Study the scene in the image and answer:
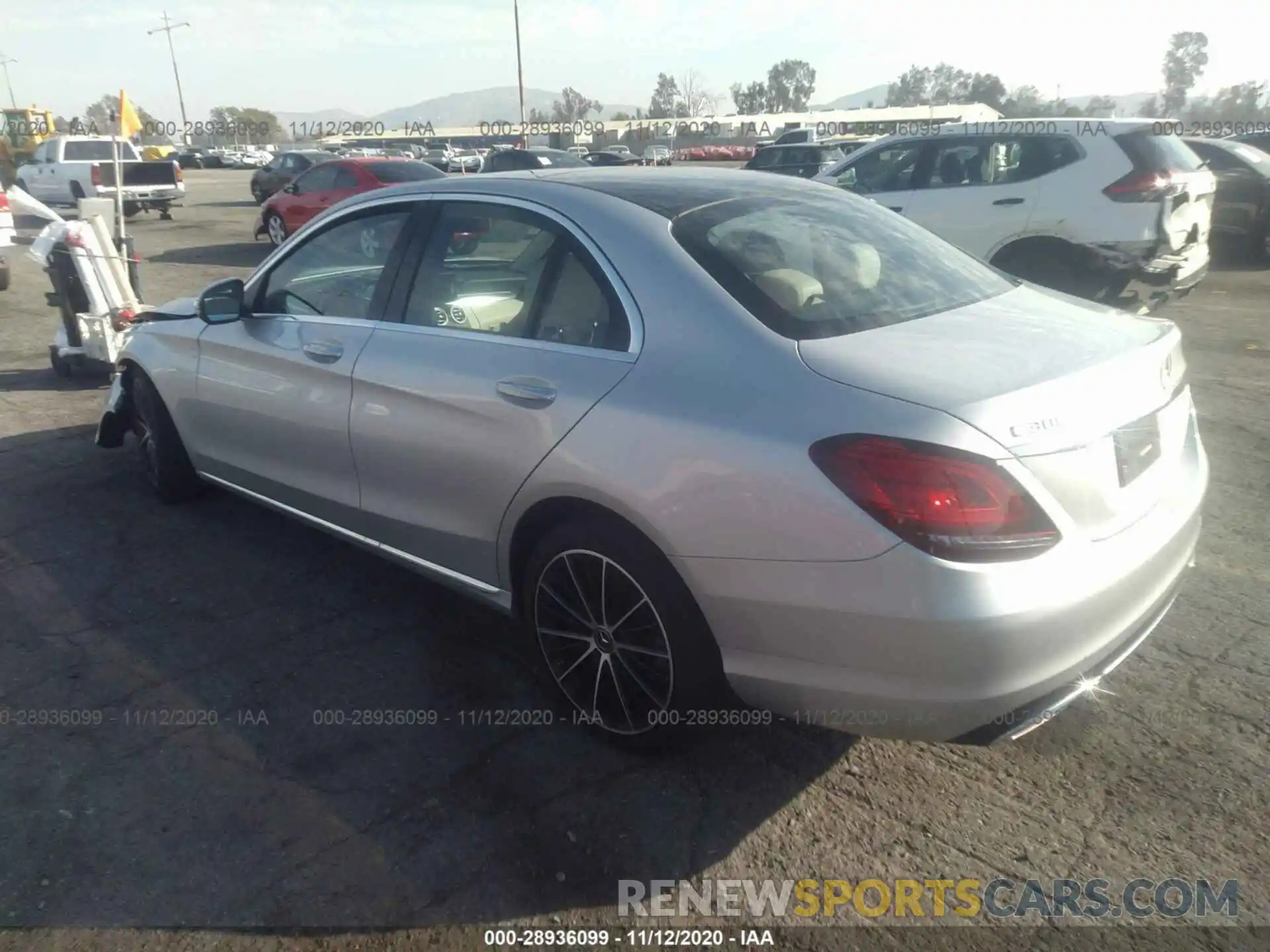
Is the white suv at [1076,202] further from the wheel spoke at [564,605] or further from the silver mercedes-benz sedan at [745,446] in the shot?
the wheel spoke at [564,605]

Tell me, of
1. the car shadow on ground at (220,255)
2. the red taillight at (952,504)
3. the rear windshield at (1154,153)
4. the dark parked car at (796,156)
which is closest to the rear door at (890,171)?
the rear windshield at (1154,153)

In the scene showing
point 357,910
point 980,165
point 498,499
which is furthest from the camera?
point 980,165

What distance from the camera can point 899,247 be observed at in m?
3.38

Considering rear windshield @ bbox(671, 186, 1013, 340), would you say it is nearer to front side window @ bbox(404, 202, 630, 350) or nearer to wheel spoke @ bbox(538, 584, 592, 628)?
front side window @ bbox(404, 202, 630, 350)

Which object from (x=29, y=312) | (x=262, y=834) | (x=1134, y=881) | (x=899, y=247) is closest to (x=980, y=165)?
(x=899, y=247)

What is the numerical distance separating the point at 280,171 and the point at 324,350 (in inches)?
899

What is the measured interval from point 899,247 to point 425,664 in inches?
88.8

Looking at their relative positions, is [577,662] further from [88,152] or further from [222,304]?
[88,152]

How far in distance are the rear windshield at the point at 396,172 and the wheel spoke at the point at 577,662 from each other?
1222 cm

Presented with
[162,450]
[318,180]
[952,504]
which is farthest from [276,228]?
[952,504]

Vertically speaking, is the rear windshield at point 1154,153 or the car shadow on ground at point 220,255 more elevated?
the rear windshield at point 1154,153

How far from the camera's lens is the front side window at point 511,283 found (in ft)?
9.87

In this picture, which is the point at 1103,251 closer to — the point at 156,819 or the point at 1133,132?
the point at 1133,132

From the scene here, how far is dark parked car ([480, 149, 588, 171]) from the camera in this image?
20828 millimetres
